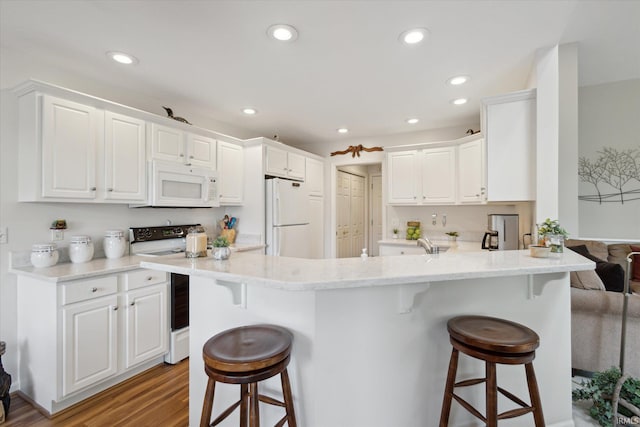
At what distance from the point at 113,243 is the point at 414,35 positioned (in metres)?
2.94

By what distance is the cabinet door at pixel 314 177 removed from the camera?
465cm

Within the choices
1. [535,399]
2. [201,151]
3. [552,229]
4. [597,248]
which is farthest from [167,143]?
[597,248]

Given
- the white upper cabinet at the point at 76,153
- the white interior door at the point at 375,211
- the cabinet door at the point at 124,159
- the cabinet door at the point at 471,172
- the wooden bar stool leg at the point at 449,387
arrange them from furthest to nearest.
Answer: the white interior door at the point at 375,211 → the cabinet door at the point at 471,172 → the cabinet door at the point at 124,159 → the white upper cabinet at the point at 76,153 → the wooden bar stool leg at the point at 449,387

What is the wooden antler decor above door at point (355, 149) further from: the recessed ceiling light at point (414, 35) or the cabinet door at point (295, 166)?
the recessed ceiling light at point (414, 35)

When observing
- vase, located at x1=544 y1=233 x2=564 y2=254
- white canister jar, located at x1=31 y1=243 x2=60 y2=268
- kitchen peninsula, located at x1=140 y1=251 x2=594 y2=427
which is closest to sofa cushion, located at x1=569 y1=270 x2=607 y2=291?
kitchen peninsula, located at x1=140 y1=251 x2=594 y2=427

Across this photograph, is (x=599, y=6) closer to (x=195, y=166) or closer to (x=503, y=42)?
(x=503, y=42)

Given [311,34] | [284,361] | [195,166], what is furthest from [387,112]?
[284,361]

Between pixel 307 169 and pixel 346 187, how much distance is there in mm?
1120

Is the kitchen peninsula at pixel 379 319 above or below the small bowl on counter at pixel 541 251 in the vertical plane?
below

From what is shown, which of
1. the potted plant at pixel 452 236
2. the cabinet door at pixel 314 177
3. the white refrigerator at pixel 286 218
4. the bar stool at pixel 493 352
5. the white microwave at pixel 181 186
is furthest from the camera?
the cabinet door at pixel 314 177

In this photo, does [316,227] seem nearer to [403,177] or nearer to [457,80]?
[403,177]

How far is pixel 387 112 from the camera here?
11.6 feet

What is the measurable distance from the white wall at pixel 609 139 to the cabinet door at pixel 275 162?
342 centimetres

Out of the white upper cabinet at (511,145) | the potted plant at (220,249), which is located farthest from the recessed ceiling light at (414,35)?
the potted plant at (220,249)
